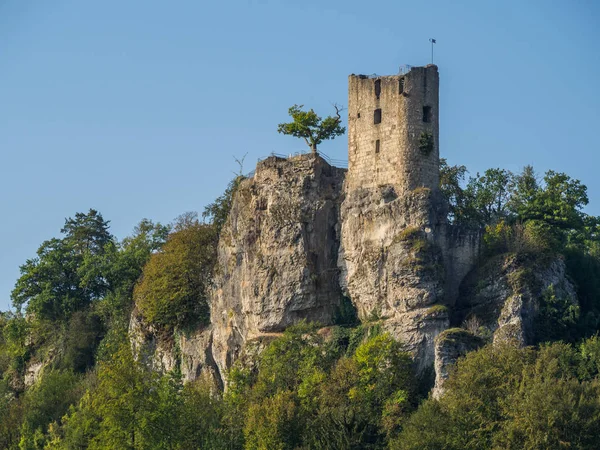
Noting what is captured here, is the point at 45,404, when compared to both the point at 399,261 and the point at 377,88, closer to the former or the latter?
the point at 399,261

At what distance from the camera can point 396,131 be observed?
73500 mm

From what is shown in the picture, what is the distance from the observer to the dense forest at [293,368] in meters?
63.5

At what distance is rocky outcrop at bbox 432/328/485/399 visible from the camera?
6688 centimetres

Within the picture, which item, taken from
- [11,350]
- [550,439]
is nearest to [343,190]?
[550,439]

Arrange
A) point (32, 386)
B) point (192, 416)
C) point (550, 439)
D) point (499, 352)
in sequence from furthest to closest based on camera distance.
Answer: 1. point (32, 386)
2. point (192, 416)
3. point (499, 352)
4. point (550, 439)

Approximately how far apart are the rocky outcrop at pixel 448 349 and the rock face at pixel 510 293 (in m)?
1.08

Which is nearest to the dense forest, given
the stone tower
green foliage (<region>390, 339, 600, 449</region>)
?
green foliage (<region>390, 339, 600, 449</region>)

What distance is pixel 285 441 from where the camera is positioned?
67.2m

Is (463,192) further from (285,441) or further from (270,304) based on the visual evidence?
(285,441)

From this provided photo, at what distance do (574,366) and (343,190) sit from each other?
1449 centimetres

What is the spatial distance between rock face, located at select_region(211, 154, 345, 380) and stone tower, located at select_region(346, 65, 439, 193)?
6.30 feet

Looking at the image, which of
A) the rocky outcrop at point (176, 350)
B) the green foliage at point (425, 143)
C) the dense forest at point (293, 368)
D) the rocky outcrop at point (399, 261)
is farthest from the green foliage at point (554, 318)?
the rocky outcrop at point (176, 350)

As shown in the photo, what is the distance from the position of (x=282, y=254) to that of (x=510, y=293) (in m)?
11.2

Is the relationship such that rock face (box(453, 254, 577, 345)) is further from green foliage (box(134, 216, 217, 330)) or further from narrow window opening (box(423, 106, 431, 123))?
green foliage (box(134, 216, 217, 330))
